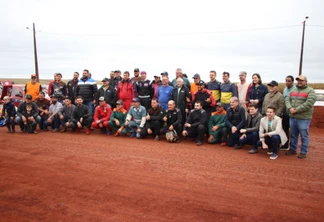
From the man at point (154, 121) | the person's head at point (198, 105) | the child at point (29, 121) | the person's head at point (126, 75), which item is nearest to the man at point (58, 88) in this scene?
the child at point (29, 121)

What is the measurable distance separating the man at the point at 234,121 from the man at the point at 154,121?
2.31 m

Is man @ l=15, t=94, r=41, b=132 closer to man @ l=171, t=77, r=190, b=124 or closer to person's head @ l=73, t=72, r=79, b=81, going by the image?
person's head @ l=73, t=72, r=79, b=81

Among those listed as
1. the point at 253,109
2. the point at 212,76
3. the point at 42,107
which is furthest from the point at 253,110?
the point at 42,107

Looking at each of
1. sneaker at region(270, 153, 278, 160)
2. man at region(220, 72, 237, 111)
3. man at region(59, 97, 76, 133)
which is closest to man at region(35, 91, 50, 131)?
man at region(59, 97, 76, 133)

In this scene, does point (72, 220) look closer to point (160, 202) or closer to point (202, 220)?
point (160, 202)

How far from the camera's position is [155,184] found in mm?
4898

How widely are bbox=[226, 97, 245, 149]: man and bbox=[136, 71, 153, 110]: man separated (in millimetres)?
3239

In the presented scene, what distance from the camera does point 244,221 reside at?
12.0 feet

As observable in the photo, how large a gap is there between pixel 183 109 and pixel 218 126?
5.00 feet

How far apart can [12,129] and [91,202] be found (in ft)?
25.4

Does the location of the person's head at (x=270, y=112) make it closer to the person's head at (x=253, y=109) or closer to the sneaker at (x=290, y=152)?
the person's head at (x=253, y=109)

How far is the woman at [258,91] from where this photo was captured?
8031 millimetres

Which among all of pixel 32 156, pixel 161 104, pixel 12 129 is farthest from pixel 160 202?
pixel 12 129

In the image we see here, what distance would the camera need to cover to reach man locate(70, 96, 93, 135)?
10.0 m
